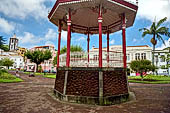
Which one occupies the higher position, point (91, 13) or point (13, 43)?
point (13, 43)

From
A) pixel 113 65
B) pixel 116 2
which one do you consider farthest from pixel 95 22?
pixel 113 65

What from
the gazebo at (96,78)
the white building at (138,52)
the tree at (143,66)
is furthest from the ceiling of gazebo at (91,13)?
the white building at (138,52)

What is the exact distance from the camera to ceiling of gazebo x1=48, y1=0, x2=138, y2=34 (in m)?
7.13

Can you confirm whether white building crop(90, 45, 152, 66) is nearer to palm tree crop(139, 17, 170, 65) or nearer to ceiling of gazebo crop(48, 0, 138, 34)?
palm tree crop(139, 17, 170, 65)

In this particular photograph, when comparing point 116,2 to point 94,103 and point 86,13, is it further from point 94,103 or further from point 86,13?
point 94,103

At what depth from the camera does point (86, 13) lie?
9.46m

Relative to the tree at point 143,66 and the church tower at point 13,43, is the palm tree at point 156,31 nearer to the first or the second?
the tree at point 143,66

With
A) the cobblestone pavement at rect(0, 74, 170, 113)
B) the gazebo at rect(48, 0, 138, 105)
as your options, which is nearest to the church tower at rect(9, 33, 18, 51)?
the cobblestone pavement at rect(0, 74, 170, 113)

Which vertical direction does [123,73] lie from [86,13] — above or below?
below

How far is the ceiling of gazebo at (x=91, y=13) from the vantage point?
7.13 meters

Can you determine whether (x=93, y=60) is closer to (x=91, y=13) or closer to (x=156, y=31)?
(x=91, y=13)

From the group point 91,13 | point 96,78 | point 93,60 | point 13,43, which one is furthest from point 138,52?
point 13,43

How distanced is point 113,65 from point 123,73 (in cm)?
86

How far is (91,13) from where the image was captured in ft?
31.1
